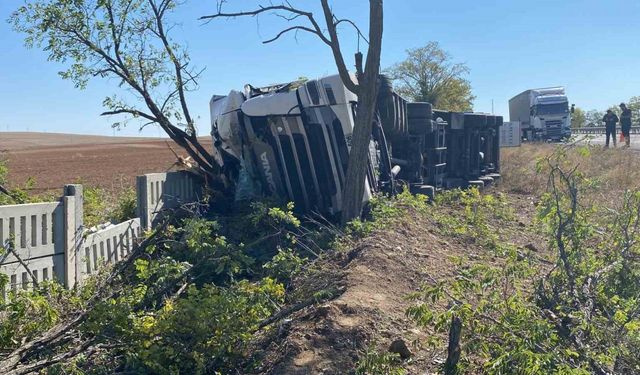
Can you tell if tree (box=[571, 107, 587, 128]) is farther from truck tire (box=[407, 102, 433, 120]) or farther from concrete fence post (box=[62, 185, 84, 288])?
concrete fence post (box=[62, 185, 84, 288])

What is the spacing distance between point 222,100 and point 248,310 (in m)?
5.98

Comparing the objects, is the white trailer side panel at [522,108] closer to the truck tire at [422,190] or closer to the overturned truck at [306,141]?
the truck tire at [422,190]

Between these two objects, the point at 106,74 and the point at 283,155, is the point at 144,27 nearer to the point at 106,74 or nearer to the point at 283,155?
the point at 106,74

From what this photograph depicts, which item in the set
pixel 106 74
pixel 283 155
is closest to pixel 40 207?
pixel 283 155

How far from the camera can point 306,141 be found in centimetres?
850

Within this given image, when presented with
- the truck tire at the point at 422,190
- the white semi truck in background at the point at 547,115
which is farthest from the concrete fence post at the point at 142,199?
the white semi truck in background at the point at 547,115

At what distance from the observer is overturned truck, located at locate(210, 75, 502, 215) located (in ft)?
27.5

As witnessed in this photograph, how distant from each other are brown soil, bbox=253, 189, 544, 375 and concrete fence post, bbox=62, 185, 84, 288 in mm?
2104

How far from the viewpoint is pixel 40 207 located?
18.7ft

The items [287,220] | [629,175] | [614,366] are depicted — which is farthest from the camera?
[629,175]

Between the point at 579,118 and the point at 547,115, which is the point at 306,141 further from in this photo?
the point at 579,118

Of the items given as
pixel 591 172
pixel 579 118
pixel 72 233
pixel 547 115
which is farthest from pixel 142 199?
pixel 579 118

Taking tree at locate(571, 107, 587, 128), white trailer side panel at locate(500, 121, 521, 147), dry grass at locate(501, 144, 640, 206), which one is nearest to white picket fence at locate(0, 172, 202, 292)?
dry grass at locate(501, 144, 640, 206)

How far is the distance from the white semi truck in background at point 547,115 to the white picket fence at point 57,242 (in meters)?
33.6
